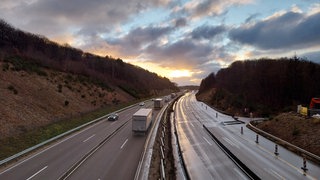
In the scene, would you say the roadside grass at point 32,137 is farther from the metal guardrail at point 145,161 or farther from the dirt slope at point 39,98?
the metal guardrail at point 145,161

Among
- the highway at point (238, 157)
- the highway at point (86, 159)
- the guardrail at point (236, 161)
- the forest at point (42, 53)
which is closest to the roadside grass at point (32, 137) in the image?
the highway at point (86, 159)

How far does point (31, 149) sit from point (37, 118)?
44.6 feet

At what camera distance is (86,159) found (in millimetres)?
23734

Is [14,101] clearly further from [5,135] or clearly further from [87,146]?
[87,146]

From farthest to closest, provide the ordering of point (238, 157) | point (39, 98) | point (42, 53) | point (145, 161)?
point (42, 53) < point (39, 98) < point (238, 157) < point (145, 161)

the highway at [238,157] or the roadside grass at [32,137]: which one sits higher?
the roadside grass at [32,137]

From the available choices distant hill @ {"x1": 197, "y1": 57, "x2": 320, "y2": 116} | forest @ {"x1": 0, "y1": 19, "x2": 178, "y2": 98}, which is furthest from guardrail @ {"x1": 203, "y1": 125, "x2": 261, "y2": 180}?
forest @ {"x1": 0, "y1": 19, "x2": 178, "y2": 98}

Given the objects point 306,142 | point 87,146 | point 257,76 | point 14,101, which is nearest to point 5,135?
point 87,146

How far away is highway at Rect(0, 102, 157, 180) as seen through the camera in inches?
786

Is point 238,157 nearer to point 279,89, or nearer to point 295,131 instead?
point 295,131

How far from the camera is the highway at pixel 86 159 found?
19953 millimetres

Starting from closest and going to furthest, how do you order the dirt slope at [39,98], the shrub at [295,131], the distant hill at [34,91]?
the shrub at [295,131] → the dirt slope at [39,98] → the distant hill at [34,91]

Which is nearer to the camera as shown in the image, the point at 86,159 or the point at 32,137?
the point at 86,159

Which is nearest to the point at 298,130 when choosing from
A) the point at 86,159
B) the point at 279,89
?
the point at 86,159
